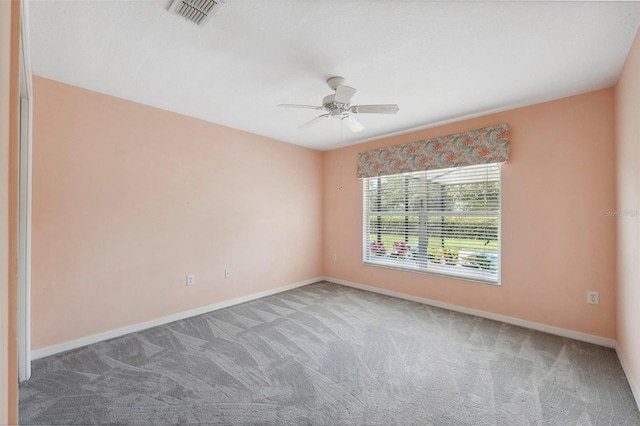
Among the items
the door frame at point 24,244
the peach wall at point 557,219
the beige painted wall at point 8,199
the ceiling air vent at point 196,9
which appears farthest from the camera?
the peach wall at point 557,219

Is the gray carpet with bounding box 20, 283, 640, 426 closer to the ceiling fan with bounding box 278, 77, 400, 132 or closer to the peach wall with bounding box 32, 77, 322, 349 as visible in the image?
the peach wall with bounding box 32, 77, 322, 349

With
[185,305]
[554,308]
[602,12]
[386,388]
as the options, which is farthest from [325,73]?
[554,308]

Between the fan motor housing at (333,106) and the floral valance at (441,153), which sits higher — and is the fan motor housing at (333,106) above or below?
above

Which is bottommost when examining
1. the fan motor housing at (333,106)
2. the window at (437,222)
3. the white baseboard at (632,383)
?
the white baseboard at (632,383)

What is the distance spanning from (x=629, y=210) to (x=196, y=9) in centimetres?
335

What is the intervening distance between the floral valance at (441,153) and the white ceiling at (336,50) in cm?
42

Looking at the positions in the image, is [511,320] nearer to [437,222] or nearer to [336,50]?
[437,222]

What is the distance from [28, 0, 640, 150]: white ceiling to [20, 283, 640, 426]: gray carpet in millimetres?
2451

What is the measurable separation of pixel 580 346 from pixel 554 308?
1.27 ft

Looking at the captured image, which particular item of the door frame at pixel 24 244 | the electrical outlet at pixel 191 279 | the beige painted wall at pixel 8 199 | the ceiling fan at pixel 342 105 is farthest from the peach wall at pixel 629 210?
the door frame at pixel 24 244

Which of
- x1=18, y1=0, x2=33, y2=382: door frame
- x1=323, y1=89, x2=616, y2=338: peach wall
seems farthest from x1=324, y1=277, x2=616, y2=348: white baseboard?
x1=18, y1=0, x2=33, y2=382: door frame

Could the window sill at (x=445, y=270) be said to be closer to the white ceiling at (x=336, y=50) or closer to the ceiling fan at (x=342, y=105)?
the white ceiling at (x=336, y=50)

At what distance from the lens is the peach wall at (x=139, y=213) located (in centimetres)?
257

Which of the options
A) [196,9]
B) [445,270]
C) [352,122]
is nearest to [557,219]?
[445,270]
